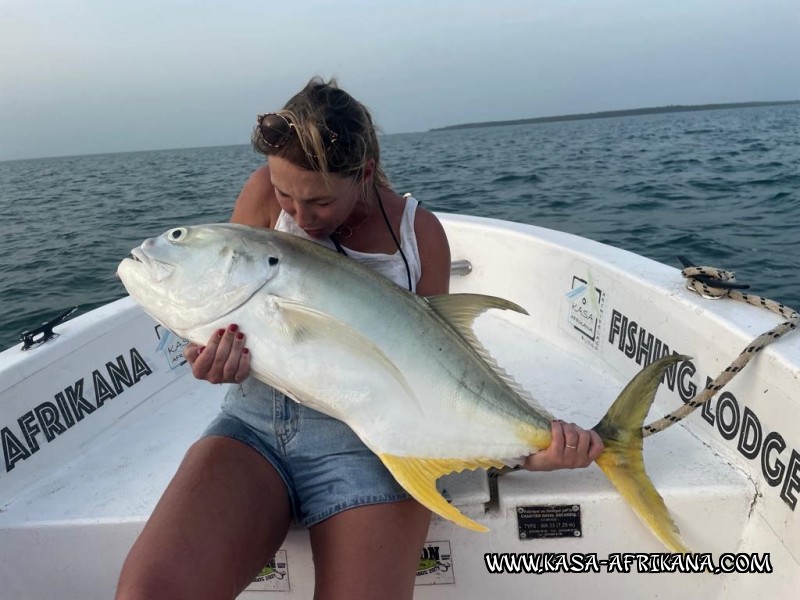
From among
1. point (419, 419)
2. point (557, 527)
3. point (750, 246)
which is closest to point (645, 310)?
point (557, 527)

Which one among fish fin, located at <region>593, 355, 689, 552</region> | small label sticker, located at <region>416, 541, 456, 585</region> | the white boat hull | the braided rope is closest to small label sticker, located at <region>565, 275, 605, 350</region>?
the white boat hull

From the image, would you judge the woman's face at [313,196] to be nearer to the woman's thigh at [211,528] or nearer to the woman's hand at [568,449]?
the woman's thigh at [211,528]

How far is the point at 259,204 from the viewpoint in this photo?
221cm

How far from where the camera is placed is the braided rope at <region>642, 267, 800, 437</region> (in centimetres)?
189

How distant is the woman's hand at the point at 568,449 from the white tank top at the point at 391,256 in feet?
2.38

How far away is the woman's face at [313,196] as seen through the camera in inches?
72.2

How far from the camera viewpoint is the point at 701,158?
670 inches

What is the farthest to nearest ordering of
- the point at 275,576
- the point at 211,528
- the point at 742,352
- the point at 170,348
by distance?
the point at 170,348
the point at 275,576
the point at 742,352
the point at 211,528

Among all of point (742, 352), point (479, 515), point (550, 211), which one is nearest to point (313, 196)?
point (479, 515)

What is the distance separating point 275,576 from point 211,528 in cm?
59

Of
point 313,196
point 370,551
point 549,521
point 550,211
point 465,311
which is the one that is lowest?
point 550,211

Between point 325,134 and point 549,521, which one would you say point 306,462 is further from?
point 325,134

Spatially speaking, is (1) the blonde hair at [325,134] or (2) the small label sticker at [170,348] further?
(2) the small label sticker at [170,348]

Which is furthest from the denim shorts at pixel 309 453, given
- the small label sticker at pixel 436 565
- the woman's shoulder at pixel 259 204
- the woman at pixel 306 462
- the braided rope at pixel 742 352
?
the braided rope at pixel 742 352
